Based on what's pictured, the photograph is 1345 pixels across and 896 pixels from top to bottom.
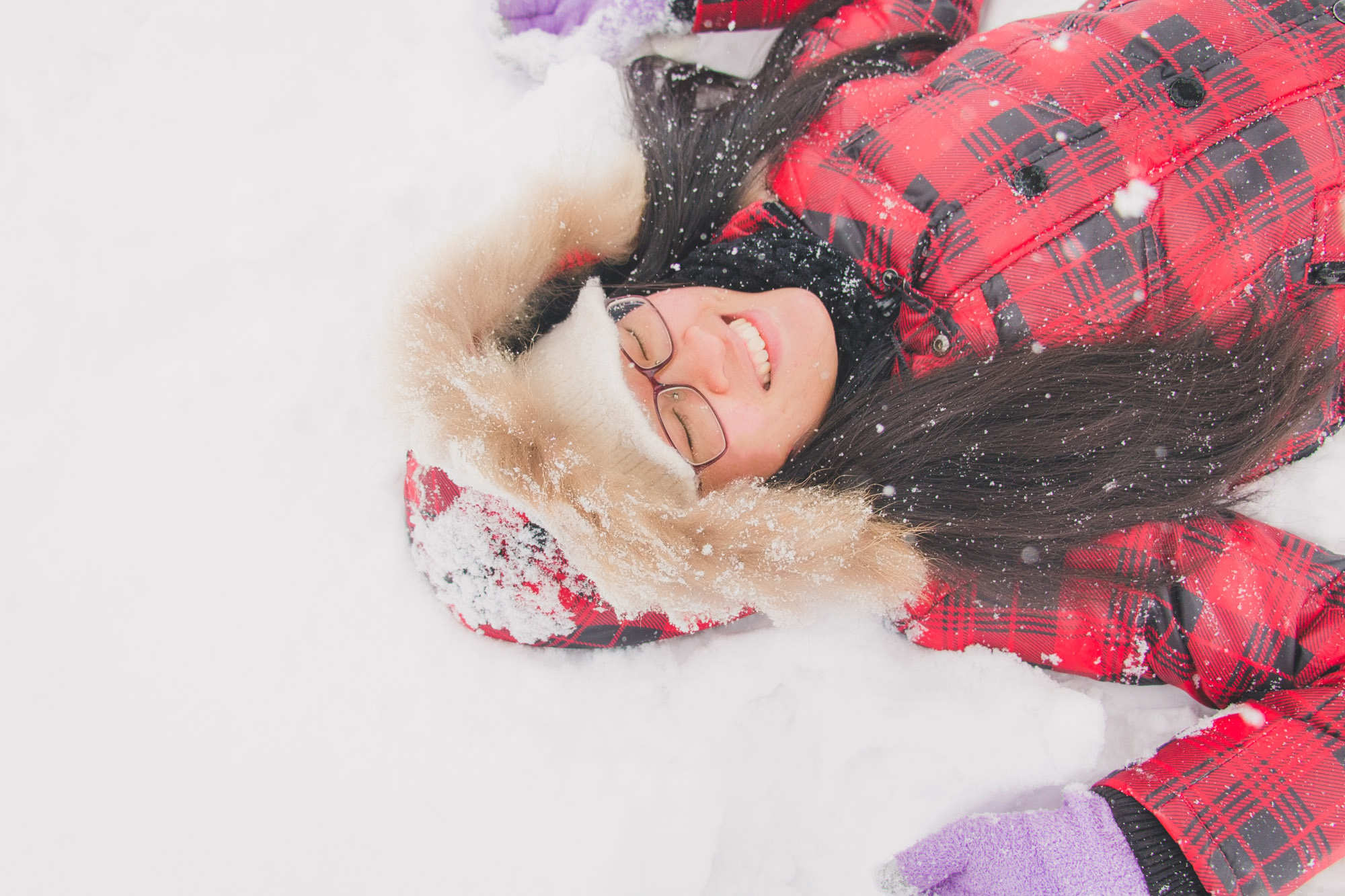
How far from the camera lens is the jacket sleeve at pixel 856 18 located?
2.10 meters

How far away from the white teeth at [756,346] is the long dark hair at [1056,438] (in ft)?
0.62

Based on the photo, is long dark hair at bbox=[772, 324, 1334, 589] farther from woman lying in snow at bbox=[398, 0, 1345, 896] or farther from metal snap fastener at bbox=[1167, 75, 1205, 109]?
metal snap fastener at bbox=[1167, 75, 1205, 109]

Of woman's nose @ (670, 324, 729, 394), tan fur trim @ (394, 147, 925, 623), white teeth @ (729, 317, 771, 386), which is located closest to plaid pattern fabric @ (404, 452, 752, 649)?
tan fur trim @ (394, 147, 925, 623)

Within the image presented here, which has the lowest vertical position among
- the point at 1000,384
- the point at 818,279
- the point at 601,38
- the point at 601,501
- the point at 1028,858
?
the point at 1028,858

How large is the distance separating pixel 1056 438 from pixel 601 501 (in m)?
0.97

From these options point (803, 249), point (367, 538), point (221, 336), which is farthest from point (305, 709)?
point (803, 249)

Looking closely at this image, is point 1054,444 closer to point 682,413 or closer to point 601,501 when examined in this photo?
point 682,413

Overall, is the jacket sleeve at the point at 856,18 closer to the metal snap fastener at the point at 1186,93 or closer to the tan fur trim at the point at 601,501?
the metal snap fastener at the point at 1186,93

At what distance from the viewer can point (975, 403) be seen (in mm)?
1533

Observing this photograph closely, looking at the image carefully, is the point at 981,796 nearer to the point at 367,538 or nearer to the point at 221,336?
the point at 367,538

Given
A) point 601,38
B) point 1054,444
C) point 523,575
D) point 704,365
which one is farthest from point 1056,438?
point 601,38

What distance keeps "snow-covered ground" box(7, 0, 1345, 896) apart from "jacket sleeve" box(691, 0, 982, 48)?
0.41m

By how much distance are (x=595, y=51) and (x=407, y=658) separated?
6.12 feet

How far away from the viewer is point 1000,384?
60.7 inches
